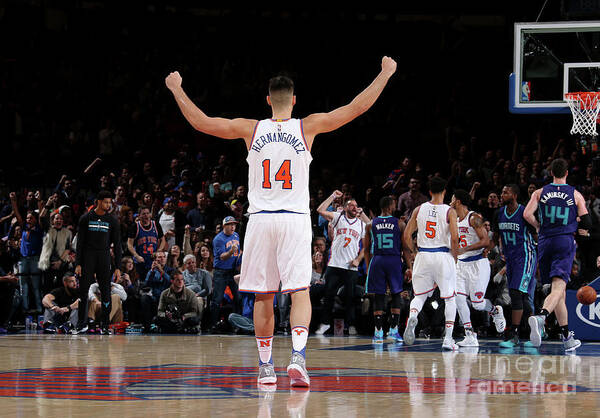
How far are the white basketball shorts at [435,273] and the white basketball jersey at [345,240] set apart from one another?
3.28 metres

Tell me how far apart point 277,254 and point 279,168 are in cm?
66

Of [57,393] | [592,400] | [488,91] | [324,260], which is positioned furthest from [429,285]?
[488,91]

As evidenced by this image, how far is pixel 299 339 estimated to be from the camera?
6250mm

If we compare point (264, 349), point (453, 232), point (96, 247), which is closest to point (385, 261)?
point (453, 232)

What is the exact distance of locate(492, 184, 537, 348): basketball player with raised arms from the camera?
37.9ft

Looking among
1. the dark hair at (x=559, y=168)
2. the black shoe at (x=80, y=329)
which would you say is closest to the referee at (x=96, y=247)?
the black shoe at (x=80, y=329)

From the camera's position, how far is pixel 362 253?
48.0 ft

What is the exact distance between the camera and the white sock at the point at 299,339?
6230mm

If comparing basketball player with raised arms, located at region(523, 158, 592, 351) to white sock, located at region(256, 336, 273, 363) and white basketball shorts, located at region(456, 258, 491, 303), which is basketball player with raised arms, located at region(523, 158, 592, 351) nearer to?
white basketball shorts, located at region(456, 258, 491, 303)

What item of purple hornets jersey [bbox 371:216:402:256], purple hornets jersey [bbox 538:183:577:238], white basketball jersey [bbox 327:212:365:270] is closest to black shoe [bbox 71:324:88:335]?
white basketball jersey [bbox 327:212:365:270]

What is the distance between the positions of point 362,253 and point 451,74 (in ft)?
35.0

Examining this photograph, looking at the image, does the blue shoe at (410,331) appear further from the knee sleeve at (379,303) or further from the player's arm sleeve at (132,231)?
the player's arm sleeve at (132,231)

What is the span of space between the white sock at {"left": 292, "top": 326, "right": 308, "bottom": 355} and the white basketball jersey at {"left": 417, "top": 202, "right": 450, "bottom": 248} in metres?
5.09

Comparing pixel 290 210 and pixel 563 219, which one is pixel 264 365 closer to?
pixel 290 210
